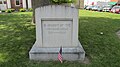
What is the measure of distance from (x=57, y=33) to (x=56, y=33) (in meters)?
0.03

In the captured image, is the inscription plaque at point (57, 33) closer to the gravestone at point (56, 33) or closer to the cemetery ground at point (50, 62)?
the gravestone at point (56, 33)

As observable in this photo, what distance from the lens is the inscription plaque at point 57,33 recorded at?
5.04m

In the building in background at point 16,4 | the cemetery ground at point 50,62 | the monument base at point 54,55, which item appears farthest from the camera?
the building in background at point 16,4

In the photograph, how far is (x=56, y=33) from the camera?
5.15 m

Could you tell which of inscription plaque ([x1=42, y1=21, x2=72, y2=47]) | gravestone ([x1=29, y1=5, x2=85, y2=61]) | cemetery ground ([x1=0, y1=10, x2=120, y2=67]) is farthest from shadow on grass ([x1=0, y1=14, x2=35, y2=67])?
inscription plaque ([x1=42, y1=21, x2=72, y2=47])

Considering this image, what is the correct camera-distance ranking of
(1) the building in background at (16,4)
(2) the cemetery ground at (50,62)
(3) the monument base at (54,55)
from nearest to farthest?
(2) the cemetery ground at (50,62) → (3) the monument base at (54,55) → (1) the building in background at (16,4)

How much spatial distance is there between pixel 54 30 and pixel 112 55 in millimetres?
2131

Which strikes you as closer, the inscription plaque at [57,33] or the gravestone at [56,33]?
the gravestone at [56,33]

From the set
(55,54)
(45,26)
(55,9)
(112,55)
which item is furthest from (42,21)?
(112,55)

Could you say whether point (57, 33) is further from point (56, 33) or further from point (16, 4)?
point (16, 4)

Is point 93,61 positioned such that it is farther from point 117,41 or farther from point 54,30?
point 117,41

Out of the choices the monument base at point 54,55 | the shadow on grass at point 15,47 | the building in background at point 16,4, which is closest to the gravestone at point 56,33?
the monument base at point 54,55

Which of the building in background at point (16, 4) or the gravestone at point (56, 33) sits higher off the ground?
the building in background at point (16, 4)

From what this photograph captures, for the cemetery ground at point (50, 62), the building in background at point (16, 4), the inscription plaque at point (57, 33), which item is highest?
the building in background at point (16, 4)
